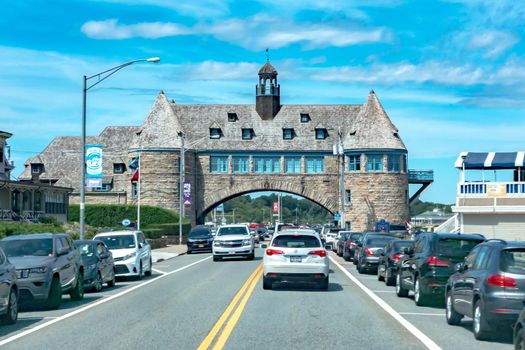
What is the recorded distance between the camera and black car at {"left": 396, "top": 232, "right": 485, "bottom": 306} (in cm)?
1789

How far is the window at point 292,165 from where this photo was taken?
85.8 metres

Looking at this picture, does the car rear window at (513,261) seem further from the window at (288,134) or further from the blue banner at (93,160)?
the window at (288,134)

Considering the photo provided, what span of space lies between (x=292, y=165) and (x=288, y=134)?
3447 mm

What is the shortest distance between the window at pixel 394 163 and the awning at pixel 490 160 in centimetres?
3660

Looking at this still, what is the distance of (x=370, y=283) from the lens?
26.0 m

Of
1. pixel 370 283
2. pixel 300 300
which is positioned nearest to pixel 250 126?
pixel 370 283

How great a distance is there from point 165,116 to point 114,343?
72.9m

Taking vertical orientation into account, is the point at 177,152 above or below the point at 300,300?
above

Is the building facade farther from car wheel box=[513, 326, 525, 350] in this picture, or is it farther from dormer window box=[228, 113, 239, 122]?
car wheel box=[513, 326, 525, 350]

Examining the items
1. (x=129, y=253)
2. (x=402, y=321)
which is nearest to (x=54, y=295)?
(x=402, y=321)

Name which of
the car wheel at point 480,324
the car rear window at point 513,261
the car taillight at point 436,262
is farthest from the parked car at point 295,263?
the car rear window at point 513,261

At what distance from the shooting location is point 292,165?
85.9 meters

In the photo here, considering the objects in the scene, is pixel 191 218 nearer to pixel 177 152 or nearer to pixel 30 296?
pixel 177 152

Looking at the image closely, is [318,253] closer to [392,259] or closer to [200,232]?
[392,259]
